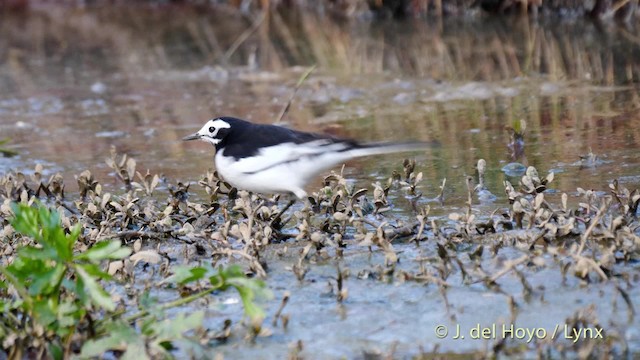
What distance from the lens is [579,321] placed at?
4121mm

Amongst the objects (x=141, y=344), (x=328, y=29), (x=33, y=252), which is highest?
(x=33, y=252)

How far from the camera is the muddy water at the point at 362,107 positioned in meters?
4.59

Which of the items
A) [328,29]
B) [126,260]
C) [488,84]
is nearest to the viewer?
[126,260]

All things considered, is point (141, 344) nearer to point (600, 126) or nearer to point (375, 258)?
point (375, 258)

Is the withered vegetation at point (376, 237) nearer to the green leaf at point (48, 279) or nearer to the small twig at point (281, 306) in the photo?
the small twig at point (281, 306)

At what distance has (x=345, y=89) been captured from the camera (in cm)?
1012

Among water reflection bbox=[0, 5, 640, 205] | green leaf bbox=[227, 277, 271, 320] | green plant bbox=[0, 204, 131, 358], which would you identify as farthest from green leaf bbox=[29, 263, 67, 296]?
water reflection bbox=[0, 5, 640, 205]

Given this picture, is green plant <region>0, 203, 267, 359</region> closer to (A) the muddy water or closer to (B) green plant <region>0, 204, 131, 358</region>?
(B) green plant <region>0, 204, 131, 358</region>

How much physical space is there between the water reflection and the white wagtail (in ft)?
2.95

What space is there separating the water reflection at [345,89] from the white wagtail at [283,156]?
899 mm

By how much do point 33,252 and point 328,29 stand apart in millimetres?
9867

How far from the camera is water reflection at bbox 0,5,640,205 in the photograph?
7680 millimetres

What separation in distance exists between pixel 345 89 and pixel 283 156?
170 inches

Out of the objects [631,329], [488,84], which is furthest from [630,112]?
[631,329]
